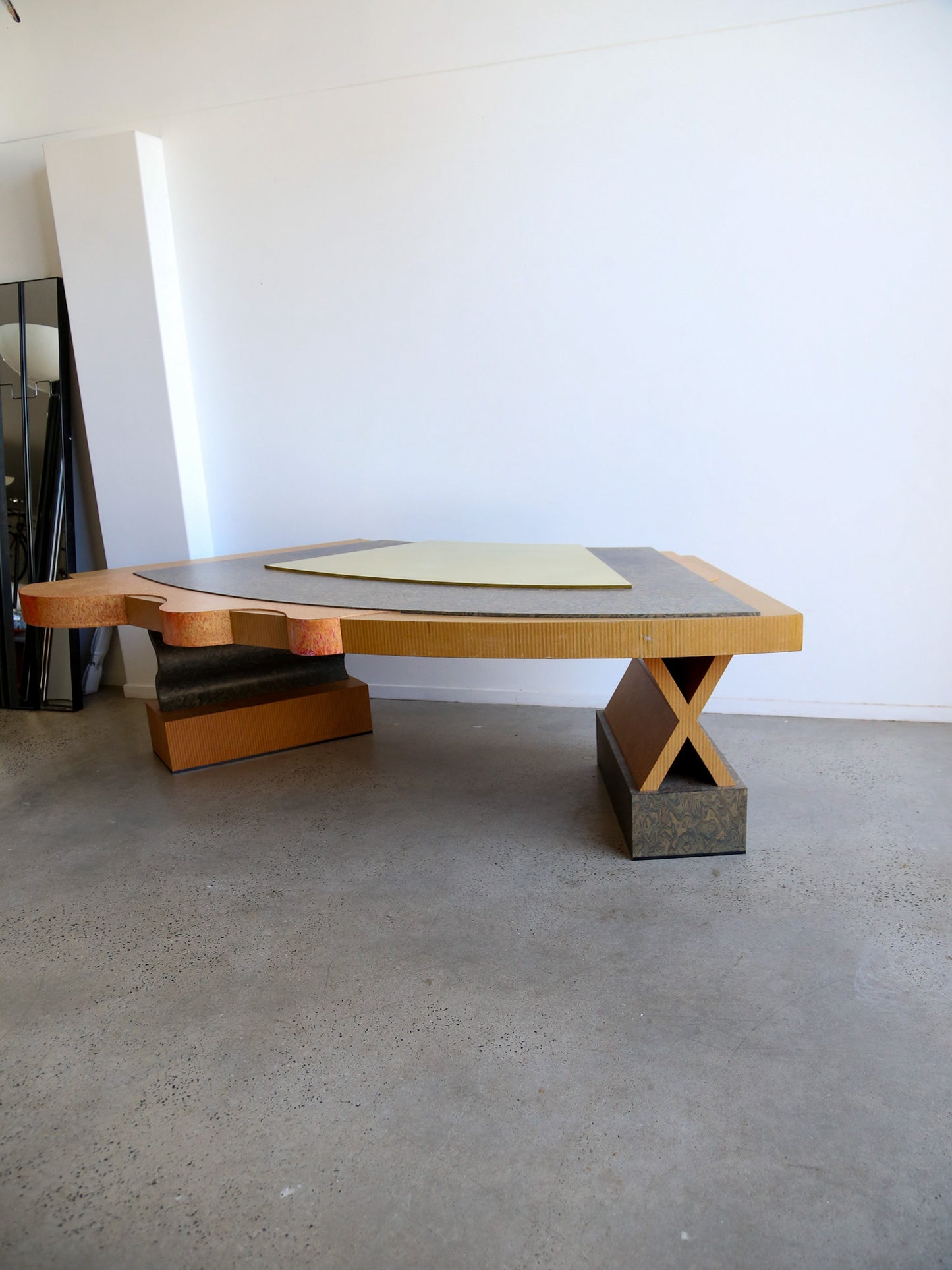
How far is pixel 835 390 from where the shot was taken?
3.01m

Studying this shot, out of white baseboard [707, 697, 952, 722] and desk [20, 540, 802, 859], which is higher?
desk [20, 540, 802, 859]

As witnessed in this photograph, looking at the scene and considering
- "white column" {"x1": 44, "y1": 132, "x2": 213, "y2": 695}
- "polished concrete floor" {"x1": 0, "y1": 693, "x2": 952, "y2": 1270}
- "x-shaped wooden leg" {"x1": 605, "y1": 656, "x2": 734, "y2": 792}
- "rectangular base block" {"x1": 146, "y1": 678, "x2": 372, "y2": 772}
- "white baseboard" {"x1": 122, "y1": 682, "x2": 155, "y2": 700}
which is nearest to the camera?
"polished concrete floor" {"x1": 0, "y1": 693, "x2": 952, "y2": 1270}

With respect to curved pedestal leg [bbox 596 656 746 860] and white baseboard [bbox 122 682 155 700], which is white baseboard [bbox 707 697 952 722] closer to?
curved pedestal leg [bbox 596 656 746 860]

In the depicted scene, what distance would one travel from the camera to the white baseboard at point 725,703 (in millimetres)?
3162

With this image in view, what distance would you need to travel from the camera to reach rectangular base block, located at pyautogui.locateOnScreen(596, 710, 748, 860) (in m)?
2.11

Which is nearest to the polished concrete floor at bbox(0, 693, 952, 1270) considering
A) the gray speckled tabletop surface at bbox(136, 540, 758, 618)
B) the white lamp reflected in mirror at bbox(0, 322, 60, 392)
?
the gray speckled tabletop surface at bbox(136, 540, 758, 618)

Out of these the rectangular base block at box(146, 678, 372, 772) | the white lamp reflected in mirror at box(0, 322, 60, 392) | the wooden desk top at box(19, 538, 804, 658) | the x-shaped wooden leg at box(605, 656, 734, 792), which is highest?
the white lamp reflected in mirror at box(0, 322, 60, 392)

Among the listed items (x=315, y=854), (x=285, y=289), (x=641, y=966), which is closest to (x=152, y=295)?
(x=285, y=289)

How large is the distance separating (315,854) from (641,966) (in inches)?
37.3

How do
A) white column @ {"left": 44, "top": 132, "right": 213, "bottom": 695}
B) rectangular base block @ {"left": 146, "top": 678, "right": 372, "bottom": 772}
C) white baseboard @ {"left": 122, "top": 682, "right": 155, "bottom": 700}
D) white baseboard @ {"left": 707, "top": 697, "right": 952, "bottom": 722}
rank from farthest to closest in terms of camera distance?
white baseboard @ {"left": 122, "top": 682, "right": 155, "bottom": 700}
white column @ {"left": 44, "top": 132, "right": 213, "bottom": 695}
white baseboard @ {"left": 707, "top": 697, "right": 952, "bottom": 722}
rectangular base block @ {"left": 146, "top": 678, "right": 372, "bottom": 772}

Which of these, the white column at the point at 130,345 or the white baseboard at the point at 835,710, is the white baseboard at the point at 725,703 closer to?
the white baseboard at the point at 835,710

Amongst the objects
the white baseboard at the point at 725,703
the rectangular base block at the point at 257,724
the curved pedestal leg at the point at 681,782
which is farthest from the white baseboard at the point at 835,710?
the rectangular base block at the point at 257,724

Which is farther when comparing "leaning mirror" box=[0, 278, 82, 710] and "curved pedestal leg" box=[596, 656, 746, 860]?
"leaning mirror" box=[0, 278, 82, 710]

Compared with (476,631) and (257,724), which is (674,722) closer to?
(476,631)
